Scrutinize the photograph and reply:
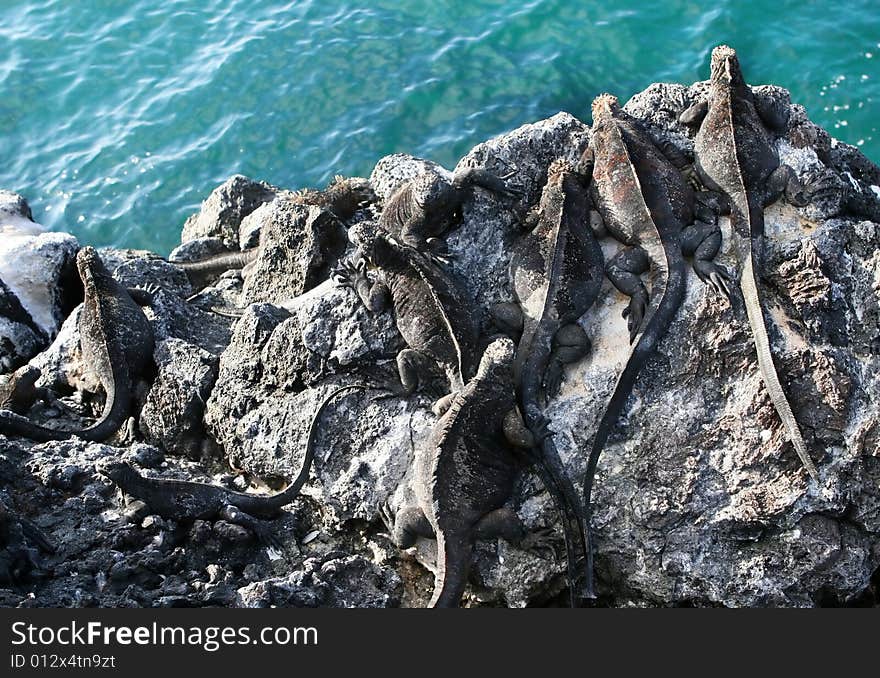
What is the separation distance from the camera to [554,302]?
18.9 feet

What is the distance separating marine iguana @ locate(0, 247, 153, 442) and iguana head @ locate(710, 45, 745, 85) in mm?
4815

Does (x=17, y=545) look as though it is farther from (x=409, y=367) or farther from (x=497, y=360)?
(x=497, y=360)

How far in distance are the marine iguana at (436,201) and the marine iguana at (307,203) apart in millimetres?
1150

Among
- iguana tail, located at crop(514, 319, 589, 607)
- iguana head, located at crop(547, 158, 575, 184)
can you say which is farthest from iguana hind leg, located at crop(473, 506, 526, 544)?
iguana head, located at crop(547, 158, 575, 184)

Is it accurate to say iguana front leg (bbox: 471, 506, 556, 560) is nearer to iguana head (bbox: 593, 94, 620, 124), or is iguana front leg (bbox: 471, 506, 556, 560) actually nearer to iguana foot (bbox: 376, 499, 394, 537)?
iguana foot (bbox: 376, 499, 394, 537)

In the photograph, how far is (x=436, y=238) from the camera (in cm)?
657

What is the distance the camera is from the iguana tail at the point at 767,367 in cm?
507

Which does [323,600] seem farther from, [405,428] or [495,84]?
[495,84]

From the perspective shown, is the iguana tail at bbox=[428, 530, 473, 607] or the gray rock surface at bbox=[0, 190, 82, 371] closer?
the iguana tail at bbox=[428, 530, 473, 607]

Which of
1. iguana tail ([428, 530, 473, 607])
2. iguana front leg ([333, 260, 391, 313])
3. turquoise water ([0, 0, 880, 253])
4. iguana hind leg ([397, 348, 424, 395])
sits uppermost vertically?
turquoise water ([0, 0, 880, 253])

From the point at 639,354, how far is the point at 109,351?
399 centimetres

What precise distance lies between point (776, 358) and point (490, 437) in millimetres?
1737

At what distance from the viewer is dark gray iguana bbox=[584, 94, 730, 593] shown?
5494 mm

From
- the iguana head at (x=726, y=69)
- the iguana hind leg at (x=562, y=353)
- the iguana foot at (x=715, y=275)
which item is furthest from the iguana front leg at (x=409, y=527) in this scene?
the iguana head at (x=726, y=69)
